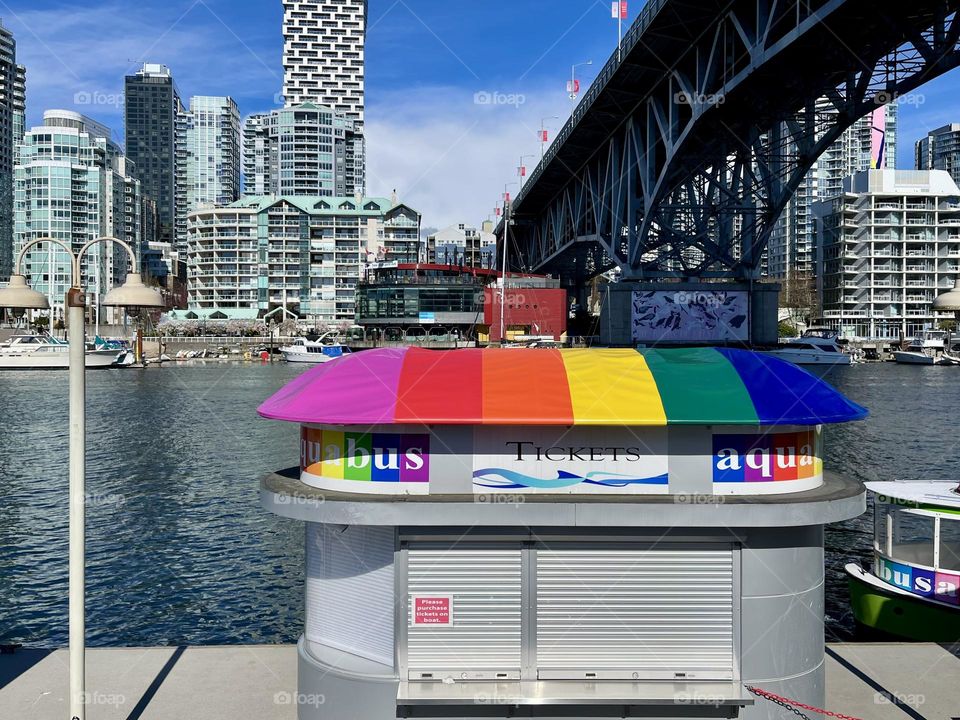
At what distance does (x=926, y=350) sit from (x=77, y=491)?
130 metres

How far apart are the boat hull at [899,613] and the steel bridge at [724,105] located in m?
32.1

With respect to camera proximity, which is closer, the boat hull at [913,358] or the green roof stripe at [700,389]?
the green roof stripe at [700,389]

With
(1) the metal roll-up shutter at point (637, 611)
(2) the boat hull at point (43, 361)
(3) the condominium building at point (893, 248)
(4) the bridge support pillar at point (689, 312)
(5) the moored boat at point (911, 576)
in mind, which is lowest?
(5) the moored boat at point (911, 576)

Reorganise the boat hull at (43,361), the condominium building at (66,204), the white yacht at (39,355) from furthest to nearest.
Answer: the condominium building at (66,204) → the white yacht at (39,355) → the boat hull at (43,361)

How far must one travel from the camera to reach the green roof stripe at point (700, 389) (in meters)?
7.81

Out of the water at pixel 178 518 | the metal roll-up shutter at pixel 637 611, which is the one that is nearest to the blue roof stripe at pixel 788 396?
the metal roll-up shutter at pixel 637 611

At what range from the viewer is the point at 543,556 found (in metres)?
8.02

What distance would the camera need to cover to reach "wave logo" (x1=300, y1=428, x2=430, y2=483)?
26.4ft

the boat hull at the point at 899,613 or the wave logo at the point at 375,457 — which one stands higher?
the wave logo at the point at 375,457

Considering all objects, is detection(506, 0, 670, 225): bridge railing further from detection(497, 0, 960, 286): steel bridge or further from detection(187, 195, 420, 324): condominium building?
detection(187, 195, 420, 324): condominium building

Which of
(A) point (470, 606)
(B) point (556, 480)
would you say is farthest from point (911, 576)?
(A) point (470, 606)

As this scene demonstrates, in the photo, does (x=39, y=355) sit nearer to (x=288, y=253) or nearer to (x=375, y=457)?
(x=288, y=253)

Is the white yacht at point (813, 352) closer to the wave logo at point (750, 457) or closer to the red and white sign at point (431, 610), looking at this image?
the wave logo at point (750, 457)

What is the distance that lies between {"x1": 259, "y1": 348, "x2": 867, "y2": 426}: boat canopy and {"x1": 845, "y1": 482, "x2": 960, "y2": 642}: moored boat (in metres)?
7.06
